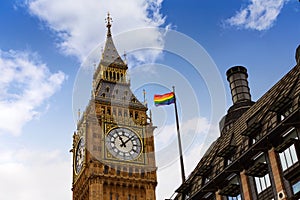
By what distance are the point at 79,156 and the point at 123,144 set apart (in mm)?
11144

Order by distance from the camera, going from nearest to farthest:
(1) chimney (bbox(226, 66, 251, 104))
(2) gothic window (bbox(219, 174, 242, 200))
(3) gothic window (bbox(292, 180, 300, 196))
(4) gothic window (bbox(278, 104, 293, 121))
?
(3) gothic window (bbox(292, 180, 300, 196)), (4) gothic window (bbox(278, 104, 293, 121)), (2) gothic window (bbox(219, 174, 242, 200)), (1) chimney (bbox(226, 66, 251, 104))

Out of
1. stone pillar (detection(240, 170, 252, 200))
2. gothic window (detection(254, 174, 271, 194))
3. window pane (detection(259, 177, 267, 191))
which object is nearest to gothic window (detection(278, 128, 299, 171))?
gothic window (detection(254, 174, 271, 194))

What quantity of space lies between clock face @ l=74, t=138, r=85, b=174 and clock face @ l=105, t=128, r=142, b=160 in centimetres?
667

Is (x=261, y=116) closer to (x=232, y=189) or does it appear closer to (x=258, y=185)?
(x=232, y=189)

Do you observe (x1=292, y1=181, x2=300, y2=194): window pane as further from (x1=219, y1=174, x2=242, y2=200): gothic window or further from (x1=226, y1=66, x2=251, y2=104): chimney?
(x1=226, y1=66, x2=251, y2=104): chimney

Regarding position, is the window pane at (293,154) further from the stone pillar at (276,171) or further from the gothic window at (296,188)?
the stone pillar at (276,171)

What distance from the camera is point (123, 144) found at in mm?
117688

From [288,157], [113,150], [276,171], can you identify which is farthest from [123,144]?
[288,157]

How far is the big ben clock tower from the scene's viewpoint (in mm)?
112812

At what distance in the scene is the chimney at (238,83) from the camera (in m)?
85.5

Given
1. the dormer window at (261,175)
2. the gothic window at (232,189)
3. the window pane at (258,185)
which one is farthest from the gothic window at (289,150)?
the gothic window at (232,189)

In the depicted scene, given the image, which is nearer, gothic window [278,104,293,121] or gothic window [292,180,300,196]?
gothic window [292,180,300,196]

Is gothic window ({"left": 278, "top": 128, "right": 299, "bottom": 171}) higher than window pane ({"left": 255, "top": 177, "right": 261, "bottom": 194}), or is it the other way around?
gothic window ({"left": 278, "top": 128, "right": 299, "bottom": 171})

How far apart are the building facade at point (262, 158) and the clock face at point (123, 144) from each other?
173 feet
